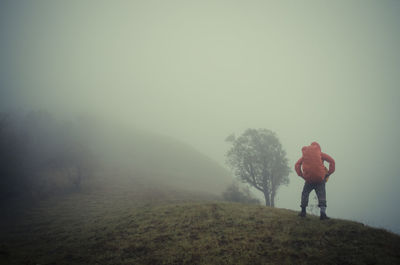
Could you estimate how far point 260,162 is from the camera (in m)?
24.4

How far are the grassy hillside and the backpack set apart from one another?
2232 millimetres

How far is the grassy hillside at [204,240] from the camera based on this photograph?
257 inches

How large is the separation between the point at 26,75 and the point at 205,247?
218 meters

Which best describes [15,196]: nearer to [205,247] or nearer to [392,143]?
[205,247]

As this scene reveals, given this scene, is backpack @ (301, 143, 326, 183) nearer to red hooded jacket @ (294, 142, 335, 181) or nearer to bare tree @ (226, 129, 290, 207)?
red hooded jacket @ (294, 142, 335, 181)

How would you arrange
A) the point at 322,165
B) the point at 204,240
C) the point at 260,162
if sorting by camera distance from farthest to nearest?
the point at 260,162 → the point at 322,165 → the point at 204,240

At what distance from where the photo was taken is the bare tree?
24250 millimetres

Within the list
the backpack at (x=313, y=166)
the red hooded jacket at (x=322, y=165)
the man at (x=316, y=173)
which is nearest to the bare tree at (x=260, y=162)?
the red hooded jacket at (x=322, y=165)

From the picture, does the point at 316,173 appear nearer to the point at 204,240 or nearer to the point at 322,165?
the point at 322,165

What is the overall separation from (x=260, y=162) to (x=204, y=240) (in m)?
18.0

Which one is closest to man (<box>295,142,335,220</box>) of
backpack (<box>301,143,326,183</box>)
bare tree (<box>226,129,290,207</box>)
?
backpack (<box>301,143,326,183</box>)

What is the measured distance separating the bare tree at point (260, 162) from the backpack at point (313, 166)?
595 inches

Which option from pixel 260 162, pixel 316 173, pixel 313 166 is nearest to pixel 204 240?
pixel 316 173

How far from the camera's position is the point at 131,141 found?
60.4 m
